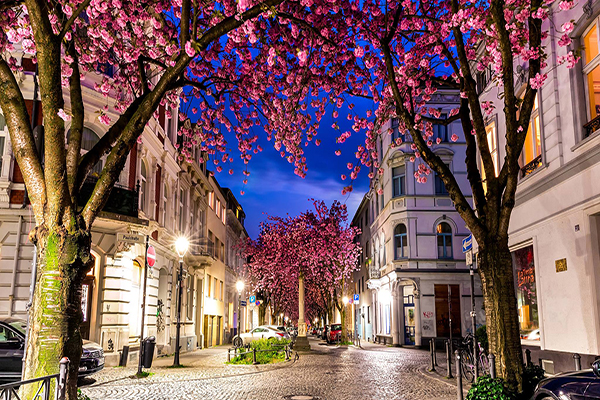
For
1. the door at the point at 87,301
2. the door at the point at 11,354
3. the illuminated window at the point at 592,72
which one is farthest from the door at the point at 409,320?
the door at the point at 11,354

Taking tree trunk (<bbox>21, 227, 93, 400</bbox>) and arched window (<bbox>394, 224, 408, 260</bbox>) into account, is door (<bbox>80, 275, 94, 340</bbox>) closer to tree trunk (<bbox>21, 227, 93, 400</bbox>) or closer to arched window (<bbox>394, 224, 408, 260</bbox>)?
tree trunk (<bbox>21, 227, 93, 400</bbox>)

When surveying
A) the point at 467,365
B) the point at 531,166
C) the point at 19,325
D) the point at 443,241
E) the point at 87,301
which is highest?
the point at 443,241

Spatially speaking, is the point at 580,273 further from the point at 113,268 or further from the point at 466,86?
the point at 113,268

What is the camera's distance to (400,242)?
3766 centimetres

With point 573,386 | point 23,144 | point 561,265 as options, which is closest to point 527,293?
point 561,265

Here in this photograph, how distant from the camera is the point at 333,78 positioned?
1183 centimetres

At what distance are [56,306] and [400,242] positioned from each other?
A: 107ft

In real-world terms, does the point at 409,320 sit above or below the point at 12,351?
above

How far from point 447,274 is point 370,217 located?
16.0m

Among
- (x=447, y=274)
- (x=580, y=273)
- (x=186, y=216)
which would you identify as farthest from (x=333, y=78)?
(x=447, y=274)

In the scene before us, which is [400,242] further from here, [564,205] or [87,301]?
[564,205]

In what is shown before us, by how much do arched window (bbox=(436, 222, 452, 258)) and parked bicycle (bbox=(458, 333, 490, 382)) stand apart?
65.9ft

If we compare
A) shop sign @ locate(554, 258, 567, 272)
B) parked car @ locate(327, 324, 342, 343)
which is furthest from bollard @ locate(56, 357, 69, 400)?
parked car @ locate(327, 324, 342, 343)

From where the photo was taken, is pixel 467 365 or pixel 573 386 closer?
pixel 573 386
